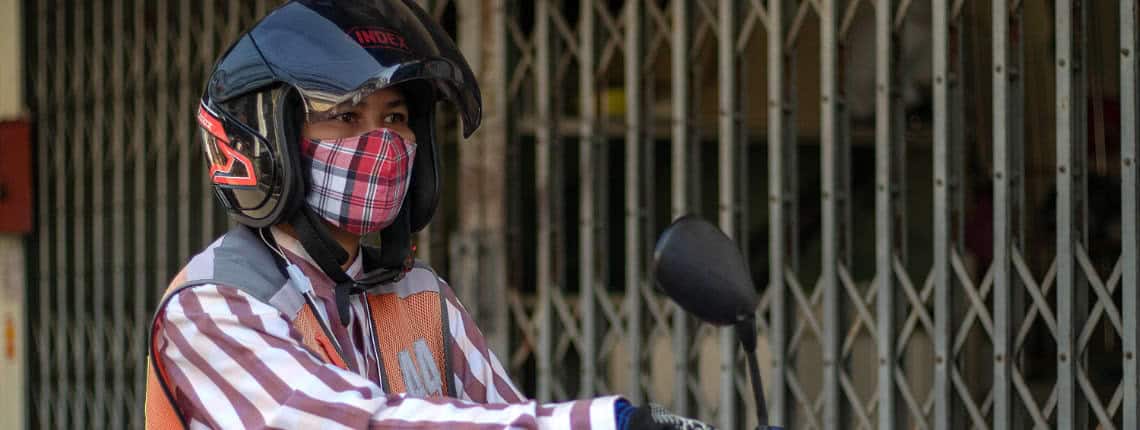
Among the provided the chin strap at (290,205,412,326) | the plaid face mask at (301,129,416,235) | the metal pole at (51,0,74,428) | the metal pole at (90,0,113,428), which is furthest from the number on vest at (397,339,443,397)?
the metal pole at (51,0,74,428)

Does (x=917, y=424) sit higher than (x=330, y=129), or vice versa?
(x=330, y=129)

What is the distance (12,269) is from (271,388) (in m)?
5.66

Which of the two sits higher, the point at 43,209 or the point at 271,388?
the point at 43,209

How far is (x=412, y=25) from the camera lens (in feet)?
7.91

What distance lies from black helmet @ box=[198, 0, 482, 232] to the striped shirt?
9.7 inches

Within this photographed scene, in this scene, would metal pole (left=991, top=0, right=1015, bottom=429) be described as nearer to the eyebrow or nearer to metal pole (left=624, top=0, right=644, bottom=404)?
metal pole (left=624, top=0, right=644, bottom=404)

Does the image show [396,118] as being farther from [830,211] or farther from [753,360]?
[830,211]

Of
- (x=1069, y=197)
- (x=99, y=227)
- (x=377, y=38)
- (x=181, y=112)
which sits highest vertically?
(x=181, y=112)

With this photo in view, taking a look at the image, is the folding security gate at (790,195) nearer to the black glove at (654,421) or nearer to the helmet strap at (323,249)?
the helmet strap at (323,249)

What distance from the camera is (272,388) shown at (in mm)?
1955

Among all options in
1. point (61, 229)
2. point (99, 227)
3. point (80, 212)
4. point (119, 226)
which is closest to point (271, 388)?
point (119, 226)

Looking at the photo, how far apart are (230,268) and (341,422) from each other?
374 millimetres

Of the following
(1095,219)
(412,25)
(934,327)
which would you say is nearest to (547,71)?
(934,327)

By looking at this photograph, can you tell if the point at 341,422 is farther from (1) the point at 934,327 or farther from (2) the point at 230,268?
(1) the point at 934,327
